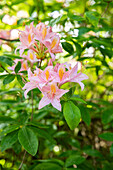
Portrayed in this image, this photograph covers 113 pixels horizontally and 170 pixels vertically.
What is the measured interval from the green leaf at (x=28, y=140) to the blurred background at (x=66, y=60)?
0.11 metres

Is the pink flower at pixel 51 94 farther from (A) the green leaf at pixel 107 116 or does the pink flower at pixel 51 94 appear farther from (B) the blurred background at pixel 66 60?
(A) the green leaf at pixel 107 116

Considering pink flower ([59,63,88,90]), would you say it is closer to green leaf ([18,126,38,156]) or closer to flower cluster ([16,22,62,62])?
flower cluster ([16,22,62,62])

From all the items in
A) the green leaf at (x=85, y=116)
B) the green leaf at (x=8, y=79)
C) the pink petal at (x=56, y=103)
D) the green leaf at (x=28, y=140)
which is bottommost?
the green leaf at (x=85, y=116)

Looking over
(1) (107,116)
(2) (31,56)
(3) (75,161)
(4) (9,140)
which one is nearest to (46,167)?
(3) (75,161)

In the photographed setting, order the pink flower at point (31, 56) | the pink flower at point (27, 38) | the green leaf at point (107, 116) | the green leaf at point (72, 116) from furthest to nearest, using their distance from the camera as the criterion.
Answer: the green leaf at point (107, 116) < the pink flower at point (31, 56) < the pink flower at point (27, 38) < the green leaf at point (72, 116)

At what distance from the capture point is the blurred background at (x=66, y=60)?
3.51 feet

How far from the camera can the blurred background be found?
3.51ft

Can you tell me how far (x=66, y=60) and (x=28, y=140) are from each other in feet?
3.76

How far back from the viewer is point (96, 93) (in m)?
2.50

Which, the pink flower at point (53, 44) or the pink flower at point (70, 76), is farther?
the pink flower at point (53, 44)

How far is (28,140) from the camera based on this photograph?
838 mm

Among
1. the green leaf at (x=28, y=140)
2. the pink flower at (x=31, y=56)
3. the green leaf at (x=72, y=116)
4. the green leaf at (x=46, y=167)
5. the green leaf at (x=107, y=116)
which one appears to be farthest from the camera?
the green leaf at (x=107, y=116)

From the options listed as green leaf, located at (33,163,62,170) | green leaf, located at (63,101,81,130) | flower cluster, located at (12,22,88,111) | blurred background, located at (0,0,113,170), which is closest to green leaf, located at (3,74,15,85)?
blurred background, located at (0,0,113,170)

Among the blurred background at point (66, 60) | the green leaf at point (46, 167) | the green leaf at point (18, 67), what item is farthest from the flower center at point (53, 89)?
the green leaf at point (46, 167)
